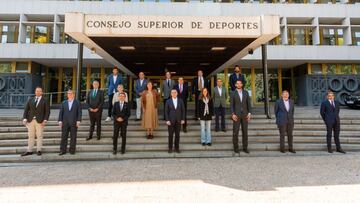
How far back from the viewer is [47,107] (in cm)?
748

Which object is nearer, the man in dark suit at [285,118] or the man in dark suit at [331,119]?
the man in dark suit at [285,118]

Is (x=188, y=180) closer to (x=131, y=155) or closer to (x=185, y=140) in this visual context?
(x=131, y=155)

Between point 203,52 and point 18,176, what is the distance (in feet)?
27.0

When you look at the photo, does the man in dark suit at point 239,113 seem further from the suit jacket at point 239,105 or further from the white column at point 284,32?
the white column at point 284,32

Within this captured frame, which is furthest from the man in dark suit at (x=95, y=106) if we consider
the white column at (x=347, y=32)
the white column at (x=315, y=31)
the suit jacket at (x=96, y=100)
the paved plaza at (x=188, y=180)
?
the white column at (x=347, y=32)

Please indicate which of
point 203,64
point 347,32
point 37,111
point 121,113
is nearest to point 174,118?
point 121,113

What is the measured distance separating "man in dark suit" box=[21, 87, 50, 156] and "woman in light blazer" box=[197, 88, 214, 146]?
14.5 feet

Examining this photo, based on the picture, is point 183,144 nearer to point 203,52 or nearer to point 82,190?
point 82,190

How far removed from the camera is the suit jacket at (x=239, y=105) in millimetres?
7555

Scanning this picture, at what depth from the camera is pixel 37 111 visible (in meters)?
7.37

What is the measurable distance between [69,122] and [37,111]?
3.17 feet

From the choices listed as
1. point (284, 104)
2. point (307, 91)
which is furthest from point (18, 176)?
point (307, 91)

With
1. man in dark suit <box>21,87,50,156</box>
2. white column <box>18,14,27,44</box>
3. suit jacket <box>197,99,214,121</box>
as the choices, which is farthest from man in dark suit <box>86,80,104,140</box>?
white column <box>18,14,27,44</box>

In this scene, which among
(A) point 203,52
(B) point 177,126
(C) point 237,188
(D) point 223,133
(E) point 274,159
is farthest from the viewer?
(A) point 203,52
